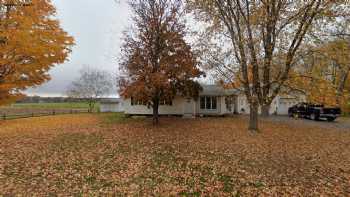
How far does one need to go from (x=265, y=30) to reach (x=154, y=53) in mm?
7145

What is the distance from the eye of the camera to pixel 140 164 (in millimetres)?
7020

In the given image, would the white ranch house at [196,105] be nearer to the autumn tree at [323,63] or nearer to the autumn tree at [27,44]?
the autumn tree at [27,44]

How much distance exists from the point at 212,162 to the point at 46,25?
14.4m

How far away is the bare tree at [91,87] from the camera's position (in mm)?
35812

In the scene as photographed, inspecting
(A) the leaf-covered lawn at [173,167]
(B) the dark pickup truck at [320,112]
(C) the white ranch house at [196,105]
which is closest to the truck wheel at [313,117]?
(B) the dark pickup truck at [320,112]

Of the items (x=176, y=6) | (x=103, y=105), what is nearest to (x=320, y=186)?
(x=176, y=6)

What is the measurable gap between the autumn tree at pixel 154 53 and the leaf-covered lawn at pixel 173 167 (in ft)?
14.4

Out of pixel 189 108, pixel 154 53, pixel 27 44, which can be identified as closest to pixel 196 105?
pixel 189 108

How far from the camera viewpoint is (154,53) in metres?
13.8

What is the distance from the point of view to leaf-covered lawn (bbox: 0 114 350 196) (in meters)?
5.36

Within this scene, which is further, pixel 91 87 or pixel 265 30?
pixel 91 87

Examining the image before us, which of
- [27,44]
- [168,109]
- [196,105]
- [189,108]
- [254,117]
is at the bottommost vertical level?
[254,117]

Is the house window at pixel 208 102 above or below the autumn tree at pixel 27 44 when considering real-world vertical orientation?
below

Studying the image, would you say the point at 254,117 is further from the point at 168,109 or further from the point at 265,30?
the point at 168,109
